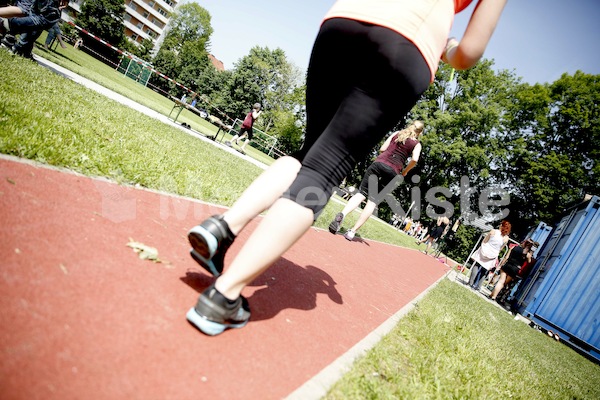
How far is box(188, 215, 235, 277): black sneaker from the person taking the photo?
150 centimetres

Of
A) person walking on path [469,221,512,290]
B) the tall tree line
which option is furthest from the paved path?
the tall tree line

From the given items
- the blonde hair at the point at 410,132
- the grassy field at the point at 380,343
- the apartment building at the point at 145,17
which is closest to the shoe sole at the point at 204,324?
the grassy field at the point at 380,343

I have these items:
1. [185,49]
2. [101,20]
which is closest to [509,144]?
[185,49]

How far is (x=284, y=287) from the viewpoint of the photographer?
93.4 inches

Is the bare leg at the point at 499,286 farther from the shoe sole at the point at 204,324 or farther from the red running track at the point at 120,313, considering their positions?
the shoe sole at the point at 204,324

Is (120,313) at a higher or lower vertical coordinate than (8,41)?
lower

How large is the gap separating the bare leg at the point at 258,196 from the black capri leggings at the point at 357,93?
19cm

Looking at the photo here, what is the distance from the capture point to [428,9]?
4.93 feet

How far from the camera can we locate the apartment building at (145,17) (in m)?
76.8

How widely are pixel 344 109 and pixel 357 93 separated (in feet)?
0.31

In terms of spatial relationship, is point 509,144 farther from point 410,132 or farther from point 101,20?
point 101,20

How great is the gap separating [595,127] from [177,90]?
5214 centimetres

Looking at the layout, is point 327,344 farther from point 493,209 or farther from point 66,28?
point 66,28

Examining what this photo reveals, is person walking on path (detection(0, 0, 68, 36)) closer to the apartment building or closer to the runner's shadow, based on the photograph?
the runner's shadow
